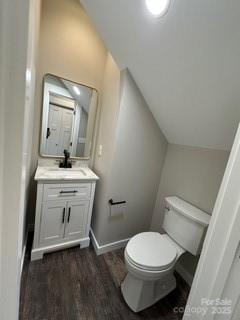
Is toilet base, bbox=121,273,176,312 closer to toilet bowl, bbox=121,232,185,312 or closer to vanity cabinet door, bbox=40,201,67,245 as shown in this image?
Answer: toilet bowl, bbox=121,232,185,312

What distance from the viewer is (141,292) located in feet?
4.14

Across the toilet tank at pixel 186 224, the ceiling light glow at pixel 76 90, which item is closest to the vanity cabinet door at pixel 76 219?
the toilet tank at pixel 186 224

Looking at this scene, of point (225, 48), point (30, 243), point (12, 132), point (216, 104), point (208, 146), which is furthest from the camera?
point (30, 243)

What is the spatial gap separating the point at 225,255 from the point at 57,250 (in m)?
1.59

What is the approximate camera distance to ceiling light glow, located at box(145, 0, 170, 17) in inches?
37.4

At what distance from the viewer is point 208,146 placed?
1.46 m

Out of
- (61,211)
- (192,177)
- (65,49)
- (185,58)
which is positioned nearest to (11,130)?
(185,58)

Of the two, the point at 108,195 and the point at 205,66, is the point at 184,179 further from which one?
the point at 205,66

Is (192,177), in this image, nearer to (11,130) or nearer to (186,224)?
(186,224)

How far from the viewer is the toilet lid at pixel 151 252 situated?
119 centimetres

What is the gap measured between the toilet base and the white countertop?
0.97m

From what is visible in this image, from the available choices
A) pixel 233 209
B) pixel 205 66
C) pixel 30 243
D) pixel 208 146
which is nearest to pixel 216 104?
pixel 205 66

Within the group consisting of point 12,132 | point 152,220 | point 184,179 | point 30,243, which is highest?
point 12,132

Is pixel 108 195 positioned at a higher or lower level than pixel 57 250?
higher
